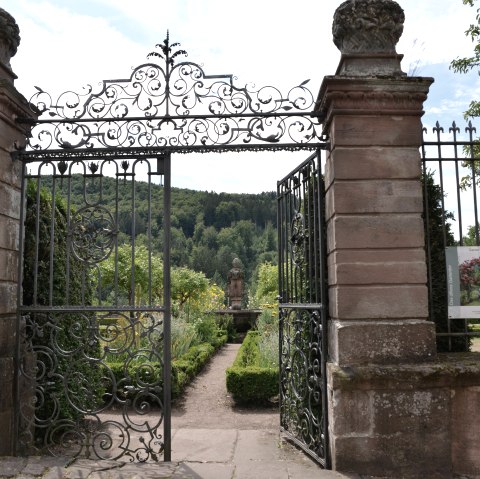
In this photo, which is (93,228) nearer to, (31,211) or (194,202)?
(31,211)

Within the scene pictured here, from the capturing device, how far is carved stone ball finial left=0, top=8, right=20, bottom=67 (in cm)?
494

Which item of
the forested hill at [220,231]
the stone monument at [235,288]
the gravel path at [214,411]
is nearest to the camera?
the gravel path at [214,411]

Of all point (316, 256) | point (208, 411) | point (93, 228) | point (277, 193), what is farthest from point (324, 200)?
A: point (208, 411)

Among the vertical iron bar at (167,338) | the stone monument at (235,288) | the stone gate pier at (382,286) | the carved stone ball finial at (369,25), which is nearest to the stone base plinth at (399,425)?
the stone gate pier at (382,286)

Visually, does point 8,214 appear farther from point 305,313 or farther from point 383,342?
point 383,342

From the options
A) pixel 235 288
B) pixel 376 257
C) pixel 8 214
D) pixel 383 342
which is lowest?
pixel 383 342

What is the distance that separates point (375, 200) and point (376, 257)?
517 mm

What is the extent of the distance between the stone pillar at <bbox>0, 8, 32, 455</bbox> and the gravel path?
251cm

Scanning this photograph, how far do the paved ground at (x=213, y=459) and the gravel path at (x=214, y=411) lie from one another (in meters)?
0.01

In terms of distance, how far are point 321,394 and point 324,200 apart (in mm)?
1915

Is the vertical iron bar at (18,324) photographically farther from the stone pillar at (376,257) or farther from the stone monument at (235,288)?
the stone monument at (235,288)

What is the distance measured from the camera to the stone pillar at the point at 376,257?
13.5 feet

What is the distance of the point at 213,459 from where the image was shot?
16.1ft

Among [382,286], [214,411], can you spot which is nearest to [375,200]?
[382,286]
